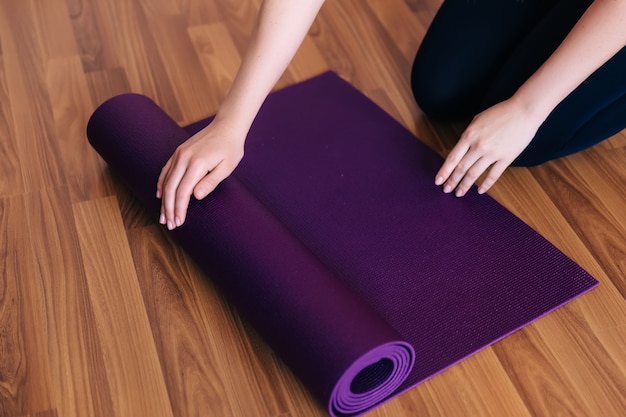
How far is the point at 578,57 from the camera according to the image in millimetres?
1564

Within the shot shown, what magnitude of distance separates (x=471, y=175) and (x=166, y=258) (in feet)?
2.29

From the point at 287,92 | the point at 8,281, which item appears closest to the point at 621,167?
the point at 287,92

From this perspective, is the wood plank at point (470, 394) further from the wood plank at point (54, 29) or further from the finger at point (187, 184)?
the wood plank at point (54, 29)

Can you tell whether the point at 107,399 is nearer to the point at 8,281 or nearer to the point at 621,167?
the point at 8,281

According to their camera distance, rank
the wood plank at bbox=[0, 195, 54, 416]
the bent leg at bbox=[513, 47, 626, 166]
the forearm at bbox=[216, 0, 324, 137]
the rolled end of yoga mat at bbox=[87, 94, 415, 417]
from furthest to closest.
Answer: the bent leg at bbox=[513, 47, 626, 166]
the forearm at bbox=[216, 0, 324, 137]
the wood plank at bbox=[0, 195, 54, 416]
the rolled end of yoga mat at bbox=[87, 94, 415, 417]

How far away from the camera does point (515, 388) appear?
4.70ft

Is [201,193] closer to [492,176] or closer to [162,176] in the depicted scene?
[162,176]

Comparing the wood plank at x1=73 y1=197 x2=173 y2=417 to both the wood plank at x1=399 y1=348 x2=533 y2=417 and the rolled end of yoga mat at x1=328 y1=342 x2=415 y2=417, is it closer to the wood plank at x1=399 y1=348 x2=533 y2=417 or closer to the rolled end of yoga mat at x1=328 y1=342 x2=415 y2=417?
the rolled end of yoga mat at x1=328 y1=342 x2=415 y2=417

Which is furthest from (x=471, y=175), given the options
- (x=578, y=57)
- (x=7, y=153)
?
(x=7, y=153)

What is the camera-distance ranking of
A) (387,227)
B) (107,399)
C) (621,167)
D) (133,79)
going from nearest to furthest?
(107,399) < (387,227) < (621,167) < (133,79)

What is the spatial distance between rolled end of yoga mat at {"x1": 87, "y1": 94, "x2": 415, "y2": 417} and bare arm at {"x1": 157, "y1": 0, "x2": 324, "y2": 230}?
42 mm

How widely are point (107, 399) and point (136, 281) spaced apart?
0.28 metres

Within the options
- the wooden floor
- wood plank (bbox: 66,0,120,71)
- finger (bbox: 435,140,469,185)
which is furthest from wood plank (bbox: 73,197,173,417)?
finger (bbox: 435,140,469,185)

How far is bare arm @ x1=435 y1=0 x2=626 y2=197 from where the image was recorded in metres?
1.54
